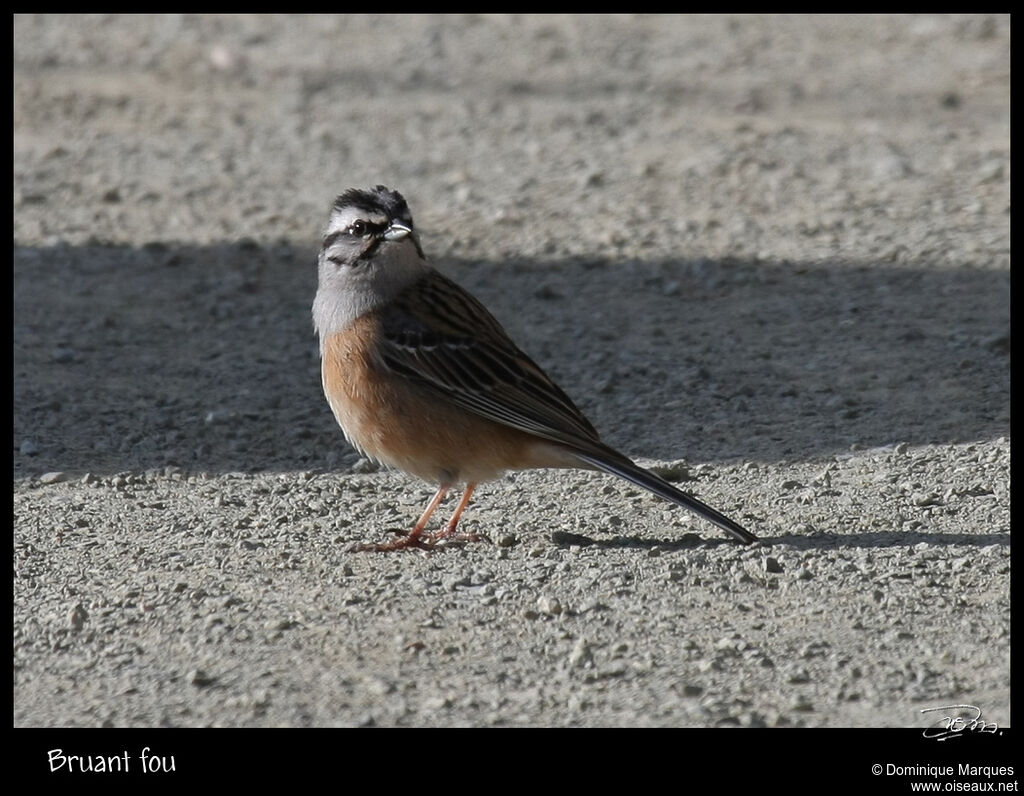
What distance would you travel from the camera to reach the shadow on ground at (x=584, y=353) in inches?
327

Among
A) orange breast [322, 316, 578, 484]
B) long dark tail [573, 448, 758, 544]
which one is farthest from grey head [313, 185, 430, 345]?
long dark tail [573, 448, 758, 544]

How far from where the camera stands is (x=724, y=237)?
1130 centimetres

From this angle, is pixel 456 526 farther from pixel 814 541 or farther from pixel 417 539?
pixel 814 541

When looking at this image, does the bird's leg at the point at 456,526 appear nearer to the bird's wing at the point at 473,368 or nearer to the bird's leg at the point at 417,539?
the bird's leg at the point at 417,539

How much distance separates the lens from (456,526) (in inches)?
286

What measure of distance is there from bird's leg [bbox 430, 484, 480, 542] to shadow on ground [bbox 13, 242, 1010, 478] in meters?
1.13

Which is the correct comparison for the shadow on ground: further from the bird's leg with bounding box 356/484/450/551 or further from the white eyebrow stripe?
the white eyebrow stripe

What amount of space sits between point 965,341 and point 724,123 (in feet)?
15.5
